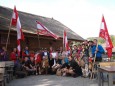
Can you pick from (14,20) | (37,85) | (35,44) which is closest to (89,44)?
(37,85)

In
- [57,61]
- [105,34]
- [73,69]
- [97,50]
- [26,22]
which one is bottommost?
[73,69]

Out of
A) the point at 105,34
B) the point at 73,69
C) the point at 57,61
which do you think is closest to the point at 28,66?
the point at 57,61

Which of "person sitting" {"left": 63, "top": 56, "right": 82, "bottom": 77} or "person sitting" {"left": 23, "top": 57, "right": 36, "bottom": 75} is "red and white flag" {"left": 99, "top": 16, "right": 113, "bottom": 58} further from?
"person sitting" {"left": 23, "top": 57, "right": 36, "bottom": 75}

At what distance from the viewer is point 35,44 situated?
20.4m

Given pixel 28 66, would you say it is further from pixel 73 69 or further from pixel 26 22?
pixel 26 22

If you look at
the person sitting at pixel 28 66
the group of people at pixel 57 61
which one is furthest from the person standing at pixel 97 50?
the person sitting at pixel 28 66

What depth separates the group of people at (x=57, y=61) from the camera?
13133 millimetres

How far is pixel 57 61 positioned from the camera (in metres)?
16.7

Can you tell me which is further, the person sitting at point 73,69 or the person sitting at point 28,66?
the person sitting at point 28,66

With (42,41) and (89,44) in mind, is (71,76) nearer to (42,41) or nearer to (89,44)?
(89,44)

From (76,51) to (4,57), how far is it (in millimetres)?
5271

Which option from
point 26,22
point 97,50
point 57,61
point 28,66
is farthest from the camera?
point 26,22

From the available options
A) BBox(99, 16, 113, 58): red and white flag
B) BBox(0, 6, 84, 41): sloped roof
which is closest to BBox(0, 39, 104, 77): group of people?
BBox(99, 16, 113, 58): red and white flag

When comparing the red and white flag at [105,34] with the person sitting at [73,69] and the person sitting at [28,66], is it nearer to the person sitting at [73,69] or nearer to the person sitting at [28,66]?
the person sitting at [73,69]
